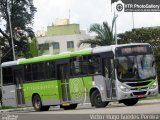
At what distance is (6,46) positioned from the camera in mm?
68438

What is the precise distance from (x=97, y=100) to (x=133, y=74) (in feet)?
8.06

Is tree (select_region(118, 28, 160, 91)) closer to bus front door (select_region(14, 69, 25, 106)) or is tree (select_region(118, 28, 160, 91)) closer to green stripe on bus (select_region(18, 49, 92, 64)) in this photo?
bus front door (select_region(14, 69, 25, 106))

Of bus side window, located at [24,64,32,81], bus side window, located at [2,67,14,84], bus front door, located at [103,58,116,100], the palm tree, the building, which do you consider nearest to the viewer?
bus front door, located at [103,58,116,100]

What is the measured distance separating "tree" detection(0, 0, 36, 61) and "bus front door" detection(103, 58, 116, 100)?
131 feet

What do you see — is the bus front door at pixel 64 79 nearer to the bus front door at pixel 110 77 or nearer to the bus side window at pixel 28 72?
the bus side window at pixel 28 72

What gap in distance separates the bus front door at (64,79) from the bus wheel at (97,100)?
2.23 metres

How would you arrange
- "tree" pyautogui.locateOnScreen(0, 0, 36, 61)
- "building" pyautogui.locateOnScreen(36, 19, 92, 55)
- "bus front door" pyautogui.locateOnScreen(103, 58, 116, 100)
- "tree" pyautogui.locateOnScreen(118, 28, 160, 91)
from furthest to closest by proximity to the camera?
"building" pyautogui.locateOnScreen(36, 19, 92, 55) → "tree" pyautogui.locateOnScreen(0, 0, 36, 61) → "tree" pyautogui.locateOnScreen(118, 28, 160, 91) → "bus front door" pyautogui.locateOnScreen(103, 58, 116, 100)

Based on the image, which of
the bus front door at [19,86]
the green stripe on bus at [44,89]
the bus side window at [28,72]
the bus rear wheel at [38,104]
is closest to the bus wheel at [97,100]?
the green stripe on bus at [44,89]

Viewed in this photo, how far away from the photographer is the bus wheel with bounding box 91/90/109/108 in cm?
2844

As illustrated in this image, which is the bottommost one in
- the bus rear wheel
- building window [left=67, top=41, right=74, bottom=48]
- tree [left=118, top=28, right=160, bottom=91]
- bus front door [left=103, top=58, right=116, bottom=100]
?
the bus rear wheel

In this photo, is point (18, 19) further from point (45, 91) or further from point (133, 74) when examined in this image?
point (133, 74)

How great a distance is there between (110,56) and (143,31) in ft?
86.1

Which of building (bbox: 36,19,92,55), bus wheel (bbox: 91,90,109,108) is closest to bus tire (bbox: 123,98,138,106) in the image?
bus wheel (bbox: 91,90,109,108)

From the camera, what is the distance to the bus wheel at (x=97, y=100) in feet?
93.3
